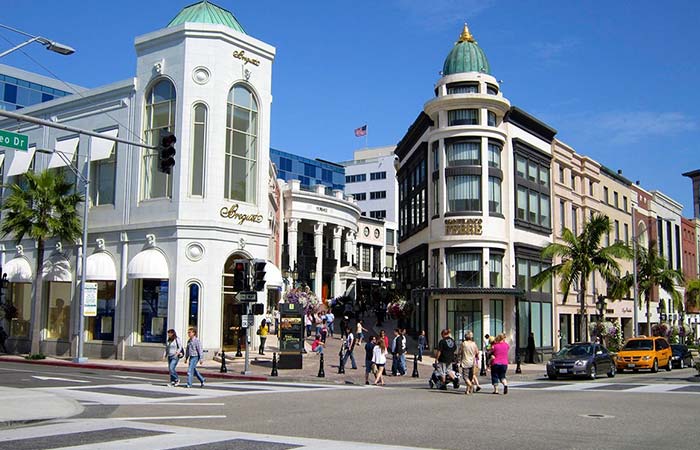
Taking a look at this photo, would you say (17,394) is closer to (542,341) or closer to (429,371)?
(429,371)

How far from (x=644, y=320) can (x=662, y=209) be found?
12377 millimetres

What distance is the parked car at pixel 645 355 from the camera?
32844mm

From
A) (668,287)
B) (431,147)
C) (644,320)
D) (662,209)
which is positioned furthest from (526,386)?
(662,209)

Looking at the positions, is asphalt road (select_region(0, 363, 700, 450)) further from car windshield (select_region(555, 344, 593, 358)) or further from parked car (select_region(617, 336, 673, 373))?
parked car (select_region(617, 336, 673, 373))

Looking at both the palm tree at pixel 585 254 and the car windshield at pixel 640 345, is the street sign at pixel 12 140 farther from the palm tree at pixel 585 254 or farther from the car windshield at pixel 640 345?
the car windshield at pixel 640 345

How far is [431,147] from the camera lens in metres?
40.2

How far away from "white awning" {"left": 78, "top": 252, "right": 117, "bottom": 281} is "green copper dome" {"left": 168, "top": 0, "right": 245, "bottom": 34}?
1127 centimetres

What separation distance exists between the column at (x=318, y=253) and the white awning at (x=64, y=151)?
36.0 meters

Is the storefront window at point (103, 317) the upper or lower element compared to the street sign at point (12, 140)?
lower

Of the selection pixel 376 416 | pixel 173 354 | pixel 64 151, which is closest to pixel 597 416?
pixel 376 416

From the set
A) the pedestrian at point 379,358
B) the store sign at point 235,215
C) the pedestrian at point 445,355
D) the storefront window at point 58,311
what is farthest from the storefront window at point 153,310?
the pedestrian at point 445,355

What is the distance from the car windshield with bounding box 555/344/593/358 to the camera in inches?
1088

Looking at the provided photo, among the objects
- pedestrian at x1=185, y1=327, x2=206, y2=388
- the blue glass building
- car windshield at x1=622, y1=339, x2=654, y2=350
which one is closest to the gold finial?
car windshield at x1=622, y1=339, x2=654, y2=350

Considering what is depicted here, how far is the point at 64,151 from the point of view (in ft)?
121
